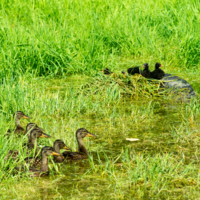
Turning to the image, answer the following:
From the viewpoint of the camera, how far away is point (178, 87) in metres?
8.76

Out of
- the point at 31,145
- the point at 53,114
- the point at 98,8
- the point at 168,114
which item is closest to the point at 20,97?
the point at 53,114

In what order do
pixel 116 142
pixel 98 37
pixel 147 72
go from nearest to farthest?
pixel 116 142
pixel 147 72
pixel 98 37

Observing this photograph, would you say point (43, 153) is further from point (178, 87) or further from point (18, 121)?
point (178, 87)

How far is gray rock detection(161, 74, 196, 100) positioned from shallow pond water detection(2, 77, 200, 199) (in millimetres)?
365

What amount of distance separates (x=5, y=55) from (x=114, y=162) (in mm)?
4787

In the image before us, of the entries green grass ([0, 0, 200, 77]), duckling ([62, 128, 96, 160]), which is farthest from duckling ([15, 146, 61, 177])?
green grass ([0, 0, 200, 77])

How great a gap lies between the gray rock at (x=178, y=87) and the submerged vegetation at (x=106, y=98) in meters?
0.19

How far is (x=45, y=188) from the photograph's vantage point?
15.0 feet

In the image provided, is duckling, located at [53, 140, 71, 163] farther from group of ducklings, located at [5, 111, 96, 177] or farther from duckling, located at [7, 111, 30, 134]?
duckling, located at [7, 111, 30, 134]

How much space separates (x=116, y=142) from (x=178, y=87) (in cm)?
311

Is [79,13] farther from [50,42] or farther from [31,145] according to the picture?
[31,145]

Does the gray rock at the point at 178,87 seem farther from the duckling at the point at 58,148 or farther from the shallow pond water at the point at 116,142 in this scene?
the duckling at the point at 58,148

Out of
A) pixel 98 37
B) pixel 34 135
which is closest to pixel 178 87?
pixel 98 37

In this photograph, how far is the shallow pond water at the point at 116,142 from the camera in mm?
4477
